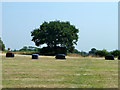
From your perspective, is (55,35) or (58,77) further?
(55,35)

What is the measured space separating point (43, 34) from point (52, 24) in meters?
3.46

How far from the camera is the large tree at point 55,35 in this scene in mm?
58344

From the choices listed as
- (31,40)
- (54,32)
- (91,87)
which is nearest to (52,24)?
(54,32)

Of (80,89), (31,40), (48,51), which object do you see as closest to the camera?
(80,89)

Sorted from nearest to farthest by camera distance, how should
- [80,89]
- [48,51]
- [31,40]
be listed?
[80,89] < [48,51] < [31,40]

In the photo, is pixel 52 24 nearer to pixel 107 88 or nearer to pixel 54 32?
pixel 54 32

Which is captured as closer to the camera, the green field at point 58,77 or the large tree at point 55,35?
the green field at point 58,77

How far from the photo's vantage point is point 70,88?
9719 millimetres

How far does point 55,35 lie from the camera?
2309 inches

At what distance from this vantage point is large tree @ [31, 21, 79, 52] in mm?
58344

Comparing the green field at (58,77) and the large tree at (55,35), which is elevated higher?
the large tree at (55,35)

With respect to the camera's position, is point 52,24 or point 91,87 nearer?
point 91,87

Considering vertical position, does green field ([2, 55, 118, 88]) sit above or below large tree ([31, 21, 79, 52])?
below

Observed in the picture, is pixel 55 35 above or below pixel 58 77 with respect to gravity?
above
